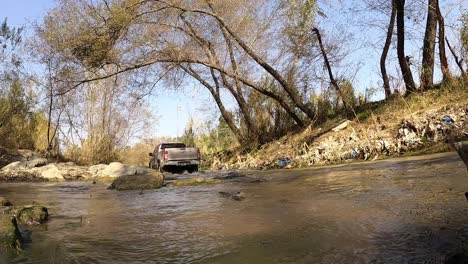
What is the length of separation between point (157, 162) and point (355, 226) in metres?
19.5

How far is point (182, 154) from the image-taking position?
22172 millimetres

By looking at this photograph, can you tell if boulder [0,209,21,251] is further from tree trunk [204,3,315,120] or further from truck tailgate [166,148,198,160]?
truck tailgate [166,148,198,160]

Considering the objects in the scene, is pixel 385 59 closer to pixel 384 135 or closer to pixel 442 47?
pixel 442 47

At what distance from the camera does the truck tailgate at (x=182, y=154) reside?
72.2 feet

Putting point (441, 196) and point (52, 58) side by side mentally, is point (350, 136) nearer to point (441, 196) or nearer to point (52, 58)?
point (441, 196)

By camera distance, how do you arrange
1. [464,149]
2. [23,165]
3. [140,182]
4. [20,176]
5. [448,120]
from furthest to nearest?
1. [23,165]
2. [20,176]
3. [448,120]
4. [140,182]
5. [464,149]

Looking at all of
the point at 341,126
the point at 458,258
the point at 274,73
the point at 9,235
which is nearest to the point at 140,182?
the point at 9,235

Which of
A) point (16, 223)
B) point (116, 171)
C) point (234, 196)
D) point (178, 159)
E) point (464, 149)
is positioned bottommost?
point (234, 196)

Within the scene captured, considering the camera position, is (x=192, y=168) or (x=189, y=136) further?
(x=189, y=136)

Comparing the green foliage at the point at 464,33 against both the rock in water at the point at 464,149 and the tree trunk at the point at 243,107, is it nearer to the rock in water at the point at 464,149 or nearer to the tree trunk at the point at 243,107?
the tree trunk at the point at 243,107

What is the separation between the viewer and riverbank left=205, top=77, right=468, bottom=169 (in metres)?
13.0

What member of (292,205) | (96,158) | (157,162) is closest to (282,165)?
(157,162)

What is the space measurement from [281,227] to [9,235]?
2908 mm

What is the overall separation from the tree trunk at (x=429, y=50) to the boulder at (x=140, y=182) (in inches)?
447
